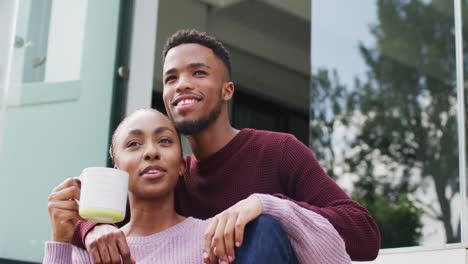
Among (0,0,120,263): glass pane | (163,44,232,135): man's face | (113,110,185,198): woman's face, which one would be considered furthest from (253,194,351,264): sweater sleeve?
(0,0,120,263): glass pane

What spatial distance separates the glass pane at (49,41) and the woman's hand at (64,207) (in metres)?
1.70

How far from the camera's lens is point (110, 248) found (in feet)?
4.91

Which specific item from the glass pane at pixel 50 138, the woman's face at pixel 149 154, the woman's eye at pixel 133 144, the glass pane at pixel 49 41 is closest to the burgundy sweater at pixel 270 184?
the woman's face at pixel 149 154

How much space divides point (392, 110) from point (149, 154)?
268 cm

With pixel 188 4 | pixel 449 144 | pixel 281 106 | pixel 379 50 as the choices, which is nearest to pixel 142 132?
pixel 449 144

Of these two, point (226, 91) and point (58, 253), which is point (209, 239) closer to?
point (58, 253)

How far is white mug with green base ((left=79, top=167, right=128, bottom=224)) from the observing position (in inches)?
57.4

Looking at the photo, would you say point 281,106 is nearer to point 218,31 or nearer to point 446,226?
point 218,31

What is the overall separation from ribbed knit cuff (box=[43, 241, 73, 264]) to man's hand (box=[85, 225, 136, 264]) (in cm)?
17

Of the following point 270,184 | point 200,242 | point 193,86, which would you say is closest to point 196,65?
point 193,86

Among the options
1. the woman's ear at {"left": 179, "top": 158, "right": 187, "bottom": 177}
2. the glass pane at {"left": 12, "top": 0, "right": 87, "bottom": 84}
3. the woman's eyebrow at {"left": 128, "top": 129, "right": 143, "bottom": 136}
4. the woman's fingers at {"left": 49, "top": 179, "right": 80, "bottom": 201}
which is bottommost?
the woman's fingers at {"left": 49, "top": 179, "right": 80, "bottom": 201}

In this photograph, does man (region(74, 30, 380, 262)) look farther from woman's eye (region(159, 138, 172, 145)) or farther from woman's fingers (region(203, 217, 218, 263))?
woman's fingers (region(203, 217, 218, 263))

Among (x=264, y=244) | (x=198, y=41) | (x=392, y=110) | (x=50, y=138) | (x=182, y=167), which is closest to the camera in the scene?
(x=264, y=244)

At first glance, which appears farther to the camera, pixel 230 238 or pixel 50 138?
pixel 50 138
